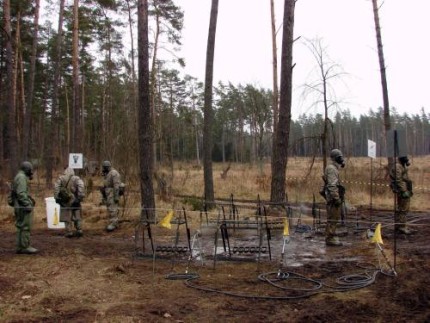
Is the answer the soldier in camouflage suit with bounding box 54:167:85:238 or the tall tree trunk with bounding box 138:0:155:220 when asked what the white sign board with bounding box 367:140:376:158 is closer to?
the tall tree trunk with bounding box 138:0:155:220

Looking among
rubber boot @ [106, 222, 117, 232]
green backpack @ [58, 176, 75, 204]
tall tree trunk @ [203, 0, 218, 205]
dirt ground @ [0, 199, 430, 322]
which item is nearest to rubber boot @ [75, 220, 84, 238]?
green backpack @ [58, 176, 75, 204]

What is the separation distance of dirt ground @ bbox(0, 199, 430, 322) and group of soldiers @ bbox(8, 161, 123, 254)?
0.54 metres

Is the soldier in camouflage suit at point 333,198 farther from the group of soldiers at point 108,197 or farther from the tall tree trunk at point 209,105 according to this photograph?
the tall tree trunk at point 209,105

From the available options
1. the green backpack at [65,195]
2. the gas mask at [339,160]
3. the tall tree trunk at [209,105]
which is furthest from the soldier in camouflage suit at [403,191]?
the green backpack at [65,195]

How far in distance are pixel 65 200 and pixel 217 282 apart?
6088 millimetres

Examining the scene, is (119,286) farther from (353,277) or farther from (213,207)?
(213,207)

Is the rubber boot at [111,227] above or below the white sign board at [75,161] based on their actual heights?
below

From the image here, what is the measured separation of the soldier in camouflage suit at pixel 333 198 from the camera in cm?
1079

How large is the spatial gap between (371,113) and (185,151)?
62.3 metres

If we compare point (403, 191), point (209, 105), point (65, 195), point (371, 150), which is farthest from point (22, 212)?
point (371, 150)

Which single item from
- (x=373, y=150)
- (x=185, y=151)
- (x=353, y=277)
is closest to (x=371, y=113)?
(x=185, y=151)

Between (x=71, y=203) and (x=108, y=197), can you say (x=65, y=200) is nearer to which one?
(x=71, y=203)

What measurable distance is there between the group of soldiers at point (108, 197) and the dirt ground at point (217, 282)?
1.58 ft

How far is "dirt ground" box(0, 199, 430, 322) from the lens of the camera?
243 inches
